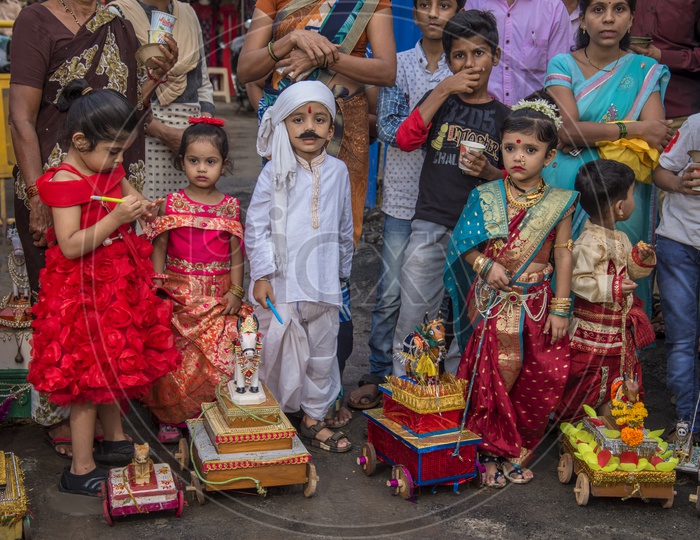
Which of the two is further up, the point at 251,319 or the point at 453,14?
the point at 453,14

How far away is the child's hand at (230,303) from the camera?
3.88 metres

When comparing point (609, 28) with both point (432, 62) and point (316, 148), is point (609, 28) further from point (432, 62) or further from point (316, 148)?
point (316, 148)

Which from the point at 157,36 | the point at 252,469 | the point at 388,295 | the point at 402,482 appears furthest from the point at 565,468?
the point at 157,36

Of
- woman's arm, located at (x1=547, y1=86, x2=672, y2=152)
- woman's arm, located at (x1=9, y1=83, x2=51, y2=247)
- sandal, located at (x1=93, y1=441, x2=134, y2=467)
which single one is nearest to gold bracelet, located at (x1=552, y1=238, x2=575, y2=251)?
woman's arm, located at (x1=547, y1=86, x2=672, y2=152)

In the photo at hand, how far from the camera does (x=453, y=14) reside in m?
4.07

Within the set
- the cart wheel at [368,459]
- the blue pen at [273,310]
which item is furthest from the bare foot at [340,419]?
the blue pen at [273,310]

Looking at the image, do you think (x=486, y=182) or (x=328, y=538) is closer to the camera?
(x=328, y=538)

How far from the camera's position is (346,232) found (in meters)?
3.99

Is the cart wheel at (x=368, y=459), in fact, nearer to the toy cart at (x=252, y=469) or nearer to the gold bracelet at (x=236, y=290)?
the toy cart at (x=252, y=469)

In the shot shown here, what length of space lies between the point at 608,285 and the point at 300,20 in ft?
6.23

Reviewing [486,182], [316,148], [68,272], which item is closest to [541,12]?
[486,182]

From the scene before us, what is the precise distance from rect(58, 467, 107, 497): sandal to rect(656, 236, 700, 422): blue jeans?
2.65m

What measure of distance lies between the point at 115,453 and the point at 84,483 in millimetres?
287

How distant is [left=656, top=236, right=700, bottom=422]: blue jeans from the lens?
3.94 m
